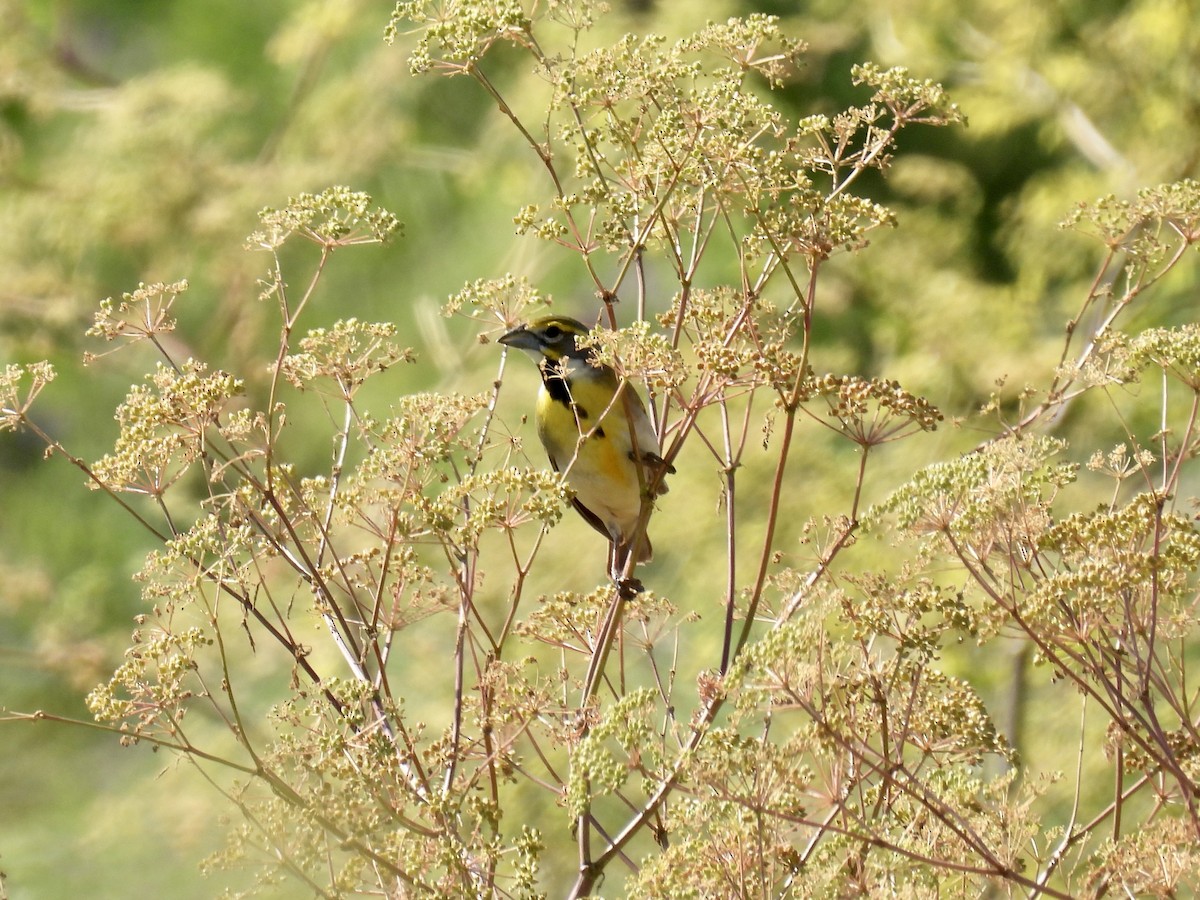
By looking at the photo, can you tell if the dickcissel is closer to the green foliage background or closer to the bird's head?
the bird's head

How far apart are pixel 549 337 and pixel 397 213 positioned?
3883 mm

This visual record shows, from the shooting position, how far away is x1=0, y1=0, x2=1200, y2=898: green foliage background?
5547mm

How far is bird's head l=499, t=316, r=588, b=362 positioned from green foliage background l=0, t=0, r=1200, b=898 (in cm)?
154

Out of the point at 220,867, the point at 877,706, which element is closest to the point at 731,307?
the point at 877,706

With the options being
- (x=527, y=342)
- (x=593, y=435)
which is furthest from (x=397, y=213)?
(x=527, y=342)

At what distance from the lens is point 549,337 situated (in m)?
3.53

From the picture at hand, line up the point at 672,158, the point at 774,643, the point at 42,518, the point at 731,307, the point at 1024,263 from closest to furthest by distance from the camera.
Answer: the point at 774,643 < the point at 672,158 < the point at 731,307 < the point at 1024,263 < the point at 42,518

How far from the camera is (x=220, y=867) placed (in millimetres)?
1733

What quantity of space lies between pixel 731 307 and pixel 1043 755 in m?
3.61

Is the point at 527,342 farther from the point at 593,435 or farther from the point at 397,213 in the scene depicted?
the point at 397,213

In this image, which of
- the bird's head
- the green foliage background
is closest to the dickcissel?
the bird's head

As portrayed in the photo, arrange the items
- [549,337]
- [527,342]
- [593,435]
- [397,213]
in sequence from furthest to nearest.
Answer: [397,213] < [593,435] < [549,337] < [527,342]

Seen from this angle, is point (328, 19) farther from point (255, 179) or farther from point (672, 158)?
point (672, 158)

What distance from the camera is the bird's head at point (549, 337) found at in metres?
3.32
